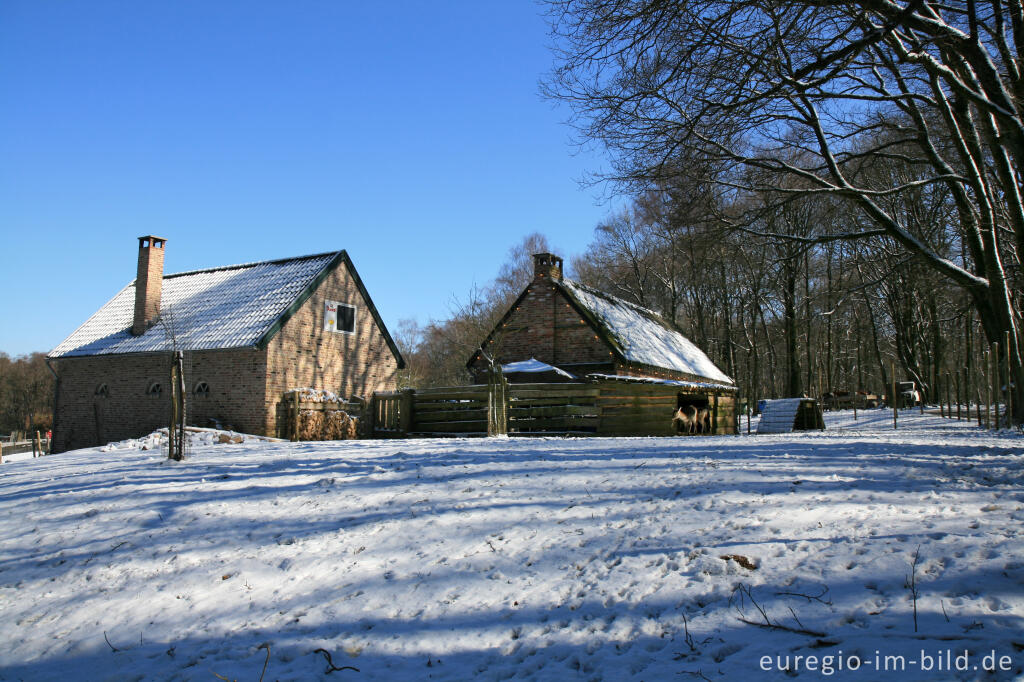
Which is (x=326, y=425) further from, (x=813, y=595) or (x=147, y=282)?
(x=813, y=595)

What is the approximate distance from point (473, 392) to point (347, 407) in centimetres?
596

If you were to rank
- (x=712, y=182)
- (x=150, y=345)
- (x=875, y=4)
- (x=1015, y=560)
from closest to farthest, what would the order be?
(x=1015, y=560) < (x=875, y=4) < (x=712, y=182) < (x=150, y=345)

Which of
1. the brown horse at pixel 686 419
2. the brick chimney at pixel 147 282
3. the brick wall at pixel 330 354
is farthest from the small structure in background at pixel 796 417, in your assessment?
the brick chimney at pixel 147 282

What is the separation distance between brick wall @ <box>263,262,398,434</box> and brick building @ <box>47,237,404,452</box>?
1.5 inches

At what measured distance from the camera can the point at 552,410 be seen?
1578cm

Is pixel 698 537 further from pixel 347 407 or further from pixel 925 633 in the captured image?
pixel 347 407

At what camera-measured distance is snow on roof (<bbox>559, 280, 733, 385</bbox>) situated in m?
23.8

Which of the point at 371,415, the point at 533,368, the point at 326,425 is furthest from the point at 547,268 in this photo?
the point at 326,425

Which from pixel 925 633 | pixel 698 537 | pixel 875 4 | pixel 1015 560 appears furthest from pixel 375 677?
pixel 875 4

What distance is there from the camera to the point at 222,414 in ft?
66.4

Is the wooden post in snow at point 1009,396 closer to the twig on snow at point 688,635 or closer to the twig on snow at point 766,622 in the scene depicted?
the twig on snow at point 766,622

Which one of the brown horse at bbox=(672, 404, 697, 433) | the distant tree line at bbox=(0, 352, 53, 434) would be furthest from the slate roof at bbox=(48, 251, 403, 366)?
the distant tree line at bbox=(0, 352, 53, 434)

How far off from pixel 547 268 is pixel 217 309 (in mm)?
12472

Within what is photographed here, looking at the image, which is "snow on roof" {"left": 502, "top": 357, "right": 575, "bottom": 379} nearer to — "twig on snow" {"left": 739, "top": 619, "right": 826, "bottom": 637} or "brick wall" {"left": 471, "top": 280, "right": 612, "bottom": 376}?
"brick wall" {"left": 471, "top": 280, "right": 612, "bottom": 376}
